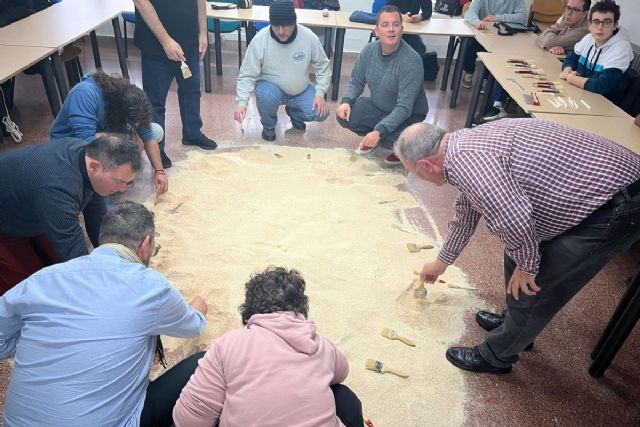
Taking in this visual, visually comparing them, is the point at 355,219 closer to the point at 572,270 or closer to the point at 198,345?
the point at 198,345

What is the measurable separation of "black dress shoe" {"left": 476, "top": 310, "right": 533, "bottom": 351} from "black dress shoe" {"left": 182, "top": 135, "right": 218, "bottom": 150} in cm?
230

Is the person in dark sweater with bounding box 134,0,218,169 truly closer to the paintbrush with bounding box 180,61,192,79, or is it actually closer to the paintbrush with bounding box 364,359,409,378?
the paintbrush with bounding box 180,61,192,79

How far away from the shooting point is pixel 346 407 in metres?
1.35

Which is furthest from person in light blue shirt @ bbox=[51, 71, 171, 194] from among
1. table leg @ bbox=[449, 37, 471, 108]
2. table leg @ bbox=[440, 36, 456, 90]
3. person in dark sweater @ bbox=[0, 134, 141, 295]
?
table leg @ bbox=[440, 36, 456, 90]

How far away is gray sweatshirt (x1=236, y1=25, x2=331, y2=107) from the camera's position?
11.7 ft

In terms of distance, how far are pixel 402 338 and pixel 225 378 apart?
43.6 inches

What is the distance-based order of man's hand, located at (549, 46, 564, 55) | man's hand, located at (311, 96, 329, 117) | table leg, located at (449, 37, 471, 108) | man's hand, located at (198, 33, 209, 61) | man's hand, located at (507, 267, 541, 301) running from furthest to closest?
table leg, located at (449, 37, 471, 108)
man's hand, located at (549, 46, 564, 55)
man's hand, located at (311, 96, 329, 117)
man's hand, located at (198, 33, 209, 61)
man's hand, located at (507, 267, 541, 301)

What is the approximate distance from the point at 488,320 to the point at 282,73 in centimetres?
242

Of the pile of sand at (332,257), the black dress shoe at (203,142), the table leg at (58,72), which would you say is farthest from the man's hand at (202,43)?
the table leg at (58,72)

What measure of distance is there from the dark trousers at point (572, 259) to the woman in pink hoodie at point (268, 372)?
79 cm

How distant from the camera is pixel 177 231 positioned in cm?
263

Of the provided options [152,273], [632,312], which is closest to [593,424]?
[632,312]

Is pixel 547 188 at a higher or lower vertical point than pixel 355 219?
higher

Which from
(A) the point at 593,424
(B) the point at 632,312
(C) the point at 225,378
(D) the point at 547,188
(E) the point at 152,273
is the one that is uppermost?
(D) the point at 547,188
